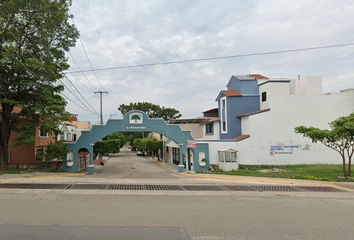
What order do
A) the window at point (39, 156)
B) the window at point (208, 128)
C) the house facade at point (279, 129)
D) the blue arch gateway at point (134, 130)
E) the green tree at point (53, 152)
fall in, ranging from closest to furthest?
1. the green tree at point (53, 152)
2. the window at point (39, 156)
3. the blue arch gateway at point (134, 130)
4. the house facade at point (279, 129)
5. the window at point (208, 128)

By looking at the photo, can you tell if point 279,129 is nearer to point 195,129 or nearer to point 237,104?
point 237,104

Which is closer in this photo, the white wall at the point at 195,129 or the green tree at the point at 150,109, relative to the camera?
the white wall at the point at 195,129

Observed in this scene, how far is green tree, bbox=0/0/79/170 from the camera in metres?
15.9

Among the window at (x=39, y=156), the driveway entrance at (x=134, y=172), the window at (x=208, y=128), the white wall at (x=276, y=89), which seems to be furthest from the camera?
the window at (x=208, y=128)

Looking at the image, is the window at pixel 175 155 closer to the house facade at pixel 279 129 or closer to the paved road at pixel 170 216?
the house facade at pixel 279 129

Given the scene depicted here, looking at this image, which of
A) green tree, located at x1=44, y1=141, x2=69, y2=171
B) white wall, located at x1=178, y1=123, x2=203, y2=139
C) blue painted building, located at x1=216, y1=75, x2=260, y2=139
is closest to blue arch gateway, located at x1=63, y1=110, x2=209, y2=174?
green tree, located at x1=44, y1=141, x2=69, y2=171

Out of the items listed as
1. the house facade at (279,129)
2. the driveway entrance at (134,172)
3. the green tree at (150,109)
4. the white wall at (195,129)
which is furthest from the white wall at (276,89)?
the green tree at (150,109)

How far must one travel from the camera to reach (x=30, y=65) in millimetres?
15586

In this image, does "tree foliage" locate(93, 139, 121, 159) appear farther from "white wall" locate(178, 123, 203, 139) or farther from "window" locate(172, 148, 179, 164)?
"white wall" locate(178, 123, 203, 139)

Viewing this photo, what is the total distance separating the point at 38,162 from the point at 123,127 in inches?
299

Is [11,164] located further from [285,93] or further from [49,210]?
[285,93]

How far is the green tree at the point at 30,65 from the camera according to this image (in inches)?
625

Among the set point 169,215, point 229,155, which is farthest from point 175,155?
point 169,215

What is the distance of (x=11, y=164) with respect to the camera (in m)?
19.3
